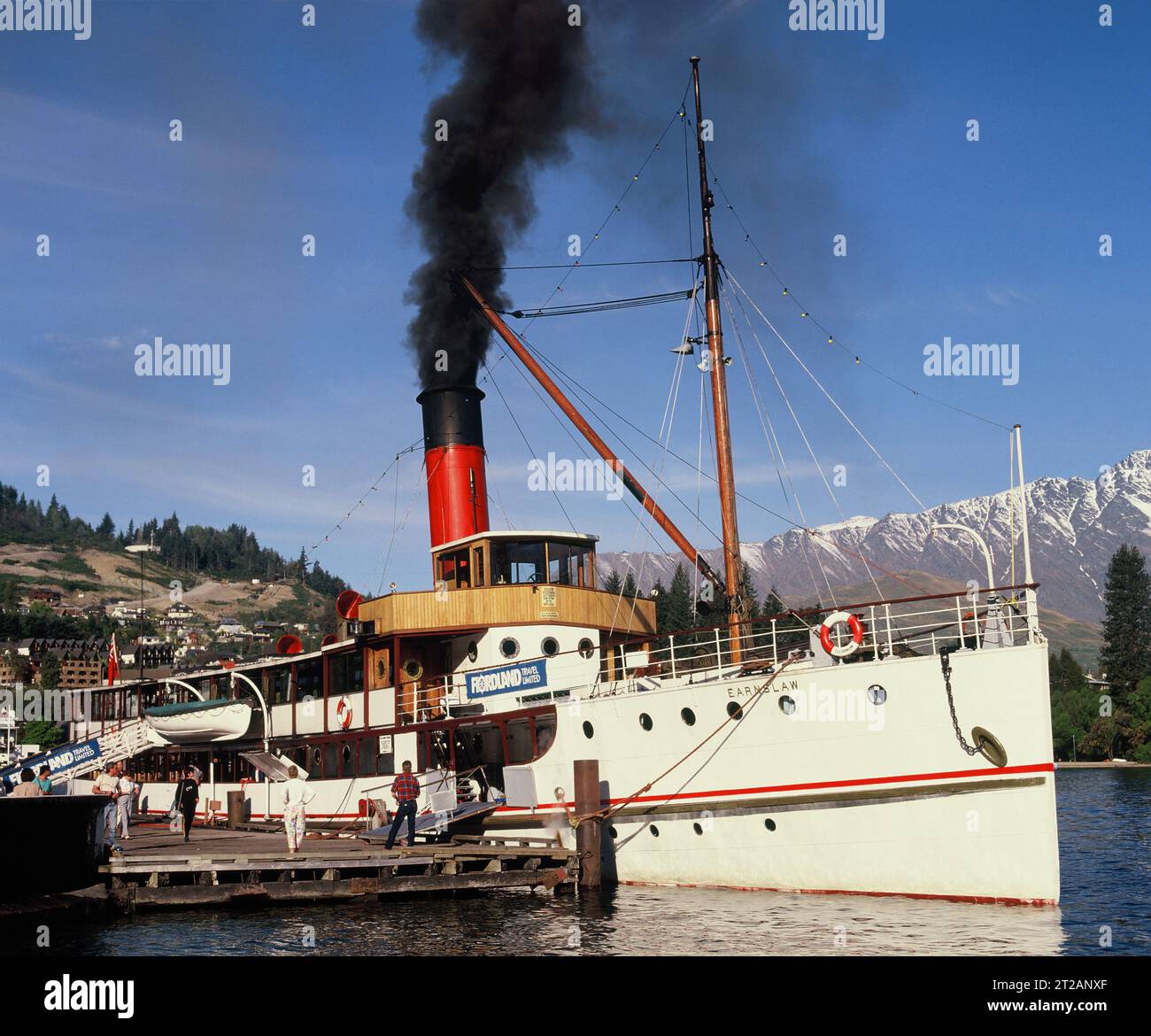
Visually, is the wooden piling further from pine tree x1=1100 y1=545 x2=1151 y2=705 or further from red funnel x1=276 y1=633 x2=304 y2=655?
pine tree x1=1100 y1=545 x2=1151 y2=705

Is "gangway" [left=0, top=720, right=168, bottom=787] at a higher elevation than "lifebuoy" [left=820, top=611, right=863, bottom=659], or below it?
below

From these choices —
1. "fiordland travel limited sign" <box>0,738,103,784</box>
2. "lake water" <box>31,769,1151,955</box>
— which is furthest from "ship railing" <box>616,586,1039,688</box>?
"fiordland travel limited sign" <box>0,738,103,784</box>

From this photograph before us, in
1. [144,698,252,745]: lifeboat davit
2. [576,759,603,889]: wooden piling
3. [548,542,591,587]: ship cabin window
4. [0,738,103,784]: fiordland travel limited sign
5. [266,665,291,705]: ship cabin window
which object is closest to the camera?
[576,759,603,889]: wooden piling

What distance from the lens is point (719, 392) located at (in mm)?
25562

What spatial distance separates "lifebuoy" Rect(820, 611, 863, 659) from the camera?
20062 mm

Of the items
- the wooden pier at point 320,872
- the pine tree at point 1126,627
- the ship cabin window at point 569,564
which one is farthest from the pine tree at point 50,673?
the wooden pier at point 320,872

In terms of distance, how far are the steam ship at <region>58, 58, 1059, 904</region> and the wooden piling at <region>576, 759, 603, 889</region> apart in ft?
0.76

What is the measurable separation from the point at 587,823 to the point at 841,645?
625cm

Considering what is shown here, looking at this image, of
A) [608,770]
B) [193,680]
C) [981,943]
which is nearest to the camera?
[981,943]

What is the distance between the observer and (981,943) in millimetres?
15953

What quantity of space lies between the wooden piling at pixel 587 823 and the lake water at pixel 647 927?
0.58m
